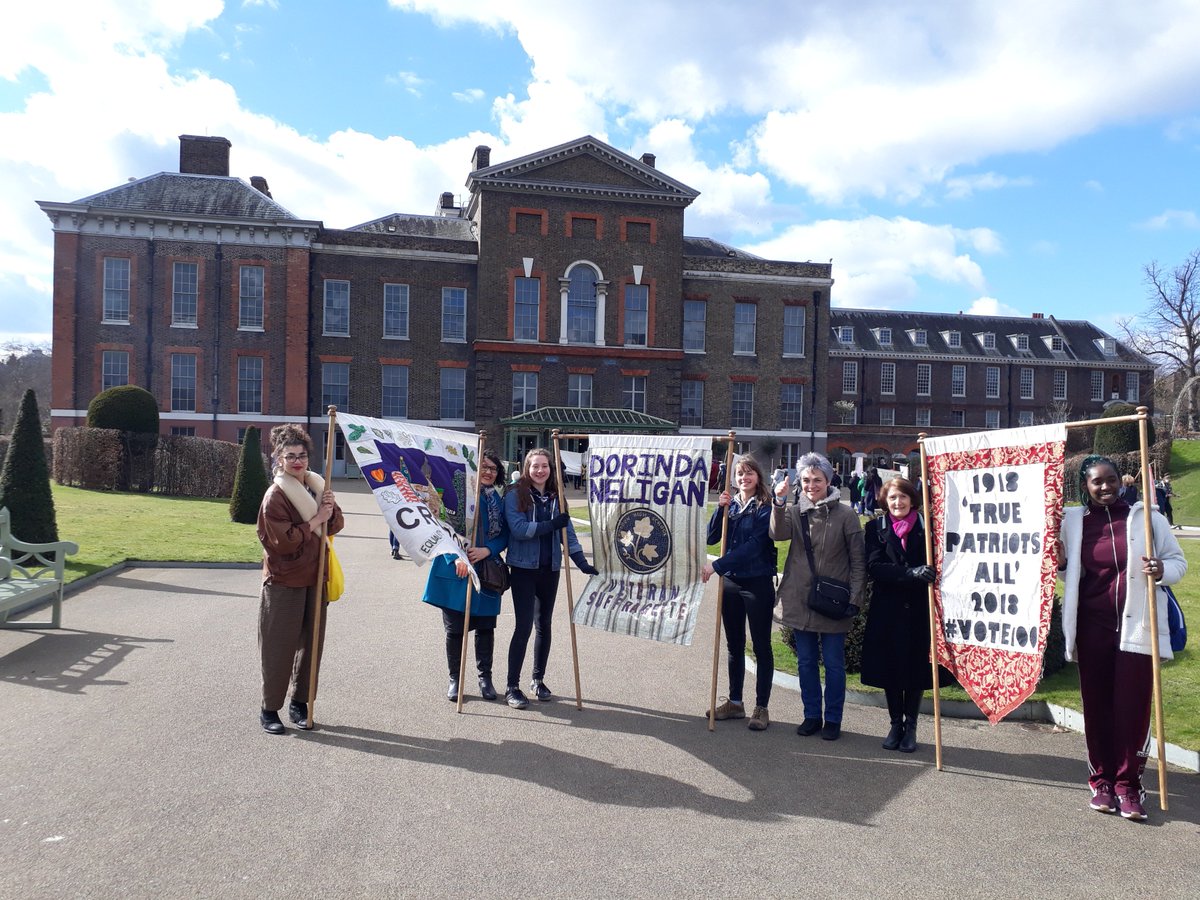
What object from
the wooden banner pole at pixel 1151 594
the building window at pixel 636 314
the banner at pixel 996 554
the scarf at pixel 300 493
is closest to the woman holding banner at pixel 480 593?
the scarf at pixel 300 493

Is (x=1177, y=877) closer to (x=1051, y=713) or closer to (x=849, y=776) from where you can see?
(x=849, y=776)

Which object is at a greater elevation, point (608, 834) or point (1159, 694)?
point (1159, 694)

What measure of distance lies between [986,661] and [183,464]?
25.6 metres

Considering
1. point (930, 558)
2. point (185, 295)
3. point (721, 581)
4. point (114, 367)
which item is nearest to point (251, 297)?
point (185, 295)

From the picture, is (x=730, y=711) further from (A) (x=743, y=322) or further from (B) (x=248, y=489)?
(A) (x=743, y=322)

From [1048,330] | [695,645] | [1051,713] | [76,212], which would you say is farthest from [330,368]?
[1048,330]

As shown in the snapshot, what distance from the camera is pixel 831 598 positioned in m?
6.02

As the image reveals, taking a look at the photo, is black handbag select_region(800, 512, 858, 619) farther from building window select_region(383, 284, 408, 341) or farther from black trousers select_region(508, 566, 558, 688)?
building window select_region(383, 284, 408, 341)

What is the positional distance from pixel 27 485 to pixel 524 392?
93.2 feet

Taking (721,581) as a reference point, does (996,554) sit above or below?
above

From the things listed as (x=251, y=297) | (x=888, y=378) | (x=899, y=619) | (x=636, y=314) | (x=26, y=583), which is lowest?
(x=26, y=583)

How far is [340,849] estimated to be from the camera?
415 centimetres

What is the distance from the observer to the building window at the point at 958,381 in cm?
5991

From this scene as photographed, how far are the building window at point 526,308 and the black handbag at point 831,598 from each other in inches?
1336
